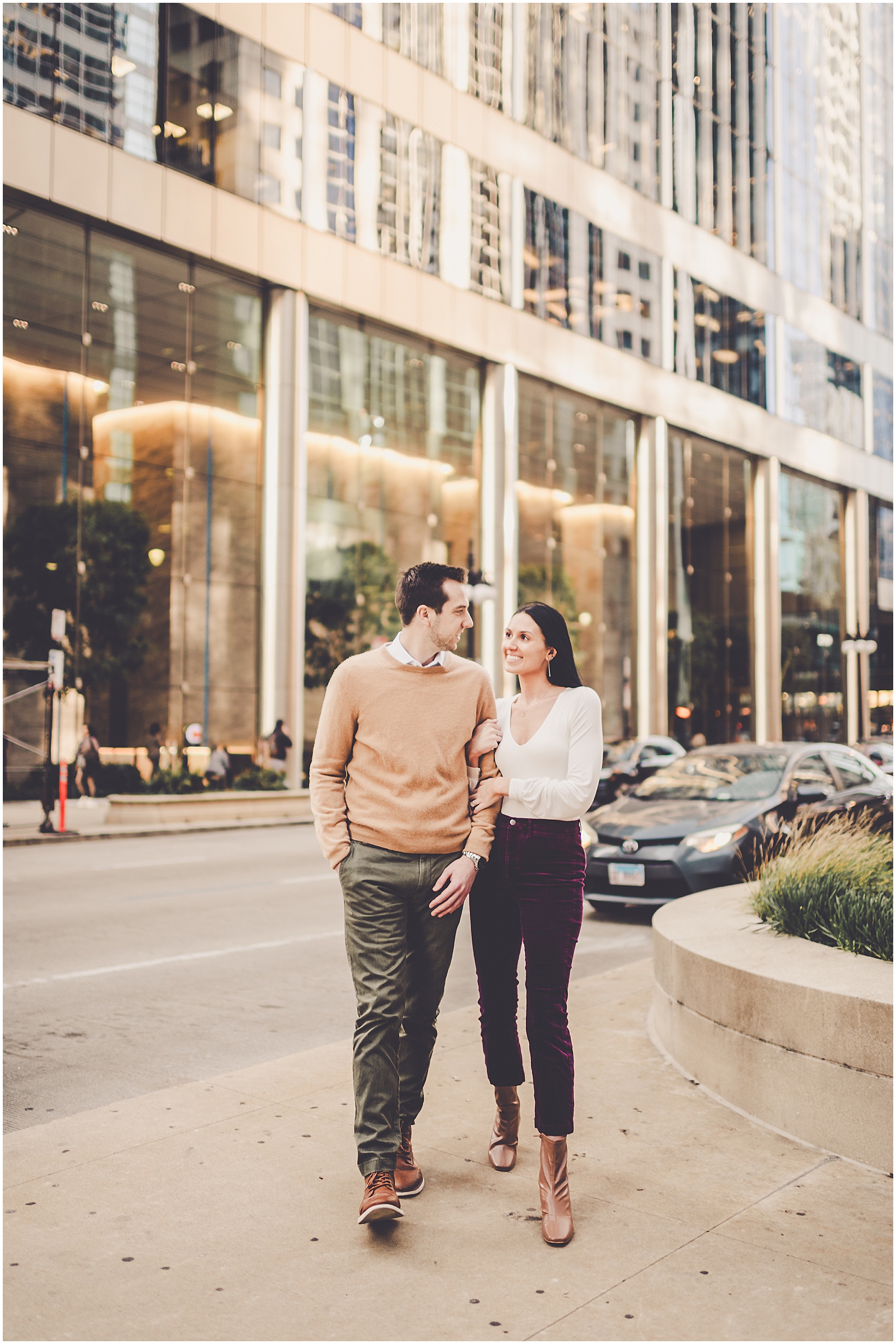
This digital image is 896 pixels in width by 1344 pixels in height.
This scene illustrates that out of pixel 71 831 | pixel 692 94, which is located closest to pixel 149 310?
pixel 71 831

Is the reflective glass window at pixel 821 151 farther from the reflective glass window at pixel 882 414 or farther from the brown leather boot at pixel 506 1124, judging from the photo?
the brown leather boot at pixel 506 1124

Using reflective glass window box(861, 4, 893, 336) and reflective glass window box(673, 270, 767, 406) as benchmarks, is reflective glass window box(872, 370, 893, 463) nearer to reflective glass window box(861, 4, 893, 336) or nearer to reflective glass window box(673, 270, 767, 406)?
reflective glass window box(861, 4, 893, 336)

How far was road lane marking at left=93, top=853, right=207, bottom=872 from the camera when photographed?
1470cm

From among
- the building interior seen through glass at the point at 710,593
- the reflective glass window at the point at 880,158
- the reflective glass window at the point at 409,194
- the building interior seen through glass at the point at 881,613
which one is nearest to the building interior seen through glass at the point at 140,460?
the reflective glass window at the point at 409,194

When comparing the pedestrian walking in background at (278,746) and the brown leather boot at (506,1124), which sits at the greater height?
the pedestrian walking in background at (278,746)

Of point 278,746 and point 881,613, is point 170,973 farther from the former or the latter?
point 881,613

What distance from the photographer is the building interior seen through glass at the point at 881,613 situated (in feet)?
185

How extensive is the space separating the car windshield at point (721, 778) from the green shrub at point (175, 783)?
1217 centimetres

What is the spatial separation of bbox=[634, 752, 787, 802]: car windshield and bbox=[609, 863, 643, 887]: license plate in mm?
1132

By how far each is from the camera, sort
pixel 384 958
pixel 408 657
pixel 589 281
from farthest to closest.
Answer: pixel 589 281 → pixel 408 657 → pixel 384 958

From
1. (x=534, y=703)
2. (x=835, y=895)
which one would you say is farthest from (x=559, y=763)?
(x=835, y=895)

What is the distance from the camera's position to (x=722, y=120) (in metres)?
44.7

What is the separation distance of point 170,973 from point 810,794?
599cm

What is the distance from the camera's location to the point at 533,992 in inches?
154
